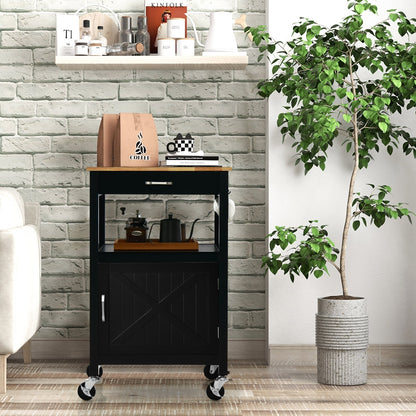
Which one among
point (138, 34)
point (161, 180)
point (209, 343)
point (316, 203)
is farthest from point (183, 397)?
point (138, 34)

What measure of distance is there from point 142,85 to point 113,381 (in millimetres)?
1412

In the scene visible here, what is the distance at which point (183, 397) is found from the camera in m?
2.92

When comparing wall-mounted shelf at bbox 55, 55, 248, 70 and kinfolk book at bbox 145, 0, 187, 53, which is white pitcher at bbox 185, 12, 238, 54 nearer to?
wall-mounted shelf at bbox 55, 55, 248, 70

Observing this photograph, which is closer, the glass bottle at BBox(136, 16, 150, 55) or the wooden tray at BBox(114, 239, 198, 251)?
the wooden tray at BBox(114, 239, 198, 251)

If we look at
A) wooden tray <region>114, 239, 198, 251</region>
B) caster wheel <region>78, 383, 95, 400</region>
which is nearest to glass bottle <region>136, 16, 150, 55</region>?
wooden tray <region>114, 239, 198, 251</region>

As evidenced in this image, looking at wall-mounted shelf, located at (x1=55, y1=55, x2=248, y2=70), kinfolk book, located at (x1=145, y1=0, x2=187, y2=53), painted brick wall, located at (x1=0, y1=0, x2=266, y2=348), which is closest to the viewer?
wall-mounted shelf, located at (x1=55, y1=55, x2=248, y2=70)

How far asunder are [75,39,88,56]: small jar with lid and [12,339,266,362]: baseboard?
4.50ft

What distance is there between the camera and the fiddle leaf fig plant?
2988 millimetres

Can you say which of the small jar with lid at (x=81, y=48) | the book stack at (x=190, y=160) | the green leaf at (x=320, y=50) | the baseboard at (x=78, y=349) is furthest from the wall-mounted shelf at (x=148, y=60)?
the baseboard at (x=78, y=349)

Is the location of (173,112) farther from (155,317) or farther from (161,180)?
(155,317)

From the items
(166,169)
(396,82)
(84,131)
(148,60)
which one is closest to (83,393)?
(166,169)

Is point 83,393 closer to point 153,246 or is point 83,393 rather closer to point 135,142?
point 153,246

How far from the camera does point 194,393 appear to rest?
299 centimetres

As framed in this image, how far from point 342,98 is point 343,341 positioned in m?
1.01
